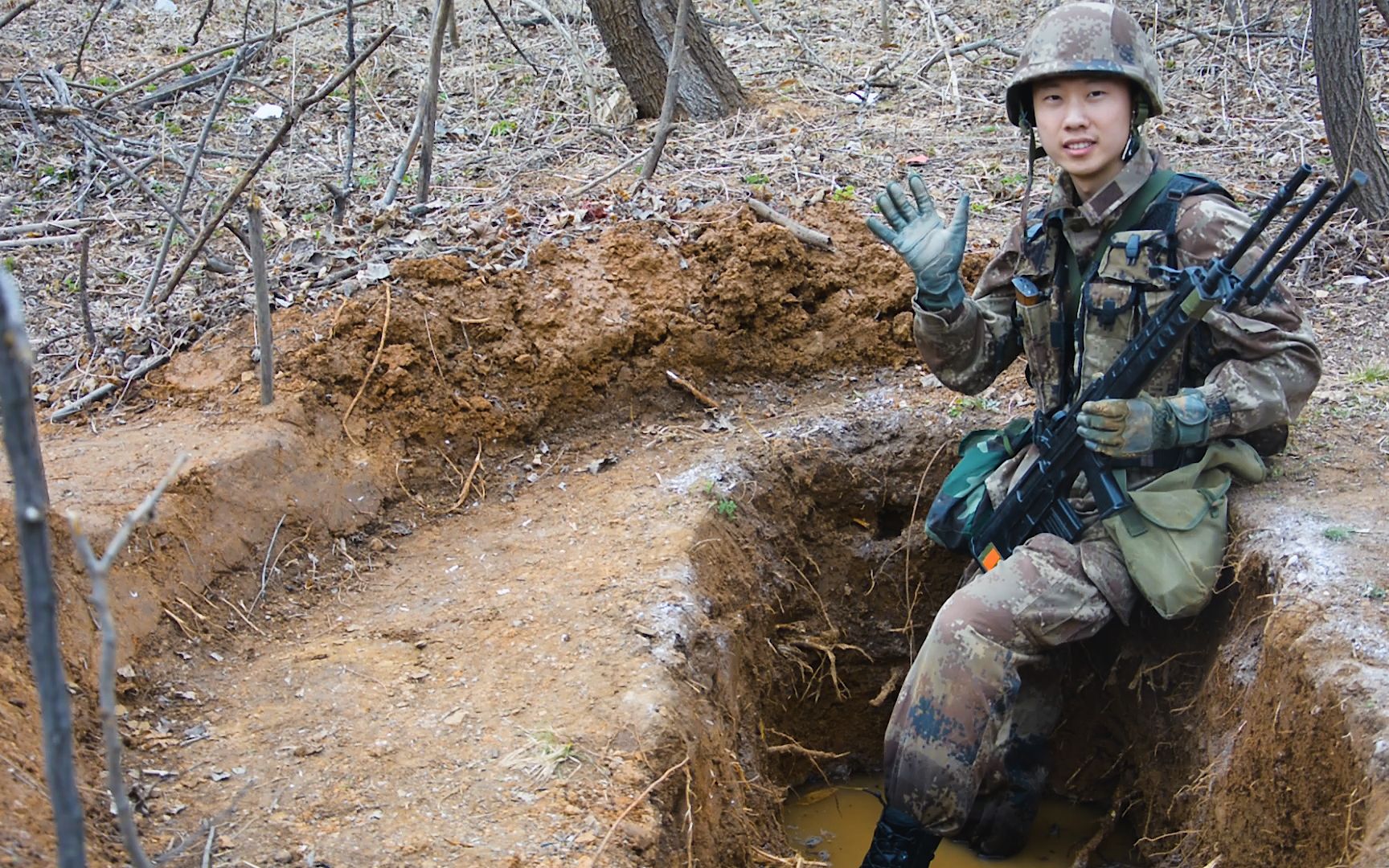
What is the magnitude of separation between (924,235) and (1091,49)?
0.69 meters

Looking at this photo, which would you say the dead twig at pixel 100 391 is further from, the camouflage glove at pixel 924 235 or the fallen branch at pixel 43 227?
the camouflage glove at pixel 924 235

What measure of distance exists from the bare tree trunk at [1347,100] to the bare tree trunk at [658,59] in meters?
3.05

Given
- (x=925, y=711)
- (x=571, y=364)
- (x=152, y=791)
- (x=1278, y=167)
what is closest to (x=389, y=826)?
(x=152, y=791)

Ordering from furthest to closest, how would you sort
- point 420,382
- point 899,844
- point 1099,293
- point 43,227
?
1. point 43,227
2. point 420,382
3. point 899,844
4. point 1099,293

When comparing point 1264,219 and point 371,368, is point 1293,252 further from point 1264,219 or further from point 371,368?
point 371,368

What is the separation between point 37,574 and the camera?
1541mm

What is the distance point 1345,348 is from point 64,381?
16.2ft

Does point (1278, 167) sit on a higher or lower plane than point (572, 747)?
higher

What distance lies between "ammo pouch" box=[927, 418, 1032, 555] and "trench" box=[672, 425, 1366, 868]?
61 cm

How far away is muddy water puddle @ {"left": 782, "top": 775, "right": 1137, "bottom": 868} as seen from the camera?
4.43 meters

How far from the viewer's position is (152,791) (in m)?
2.91

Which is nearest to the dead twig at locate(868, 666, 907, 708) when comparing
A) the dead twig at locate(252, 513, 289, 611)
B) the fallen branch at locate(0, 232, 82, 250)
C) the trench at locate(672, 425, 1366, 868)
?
the trench at locate(672, 425, 1366, 868)

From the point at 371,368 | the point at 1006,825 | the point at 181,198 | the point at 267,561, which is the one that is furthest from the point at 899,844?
the point at 181,198

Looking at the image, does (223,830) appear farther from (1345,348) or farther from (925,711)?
(1345,348)
